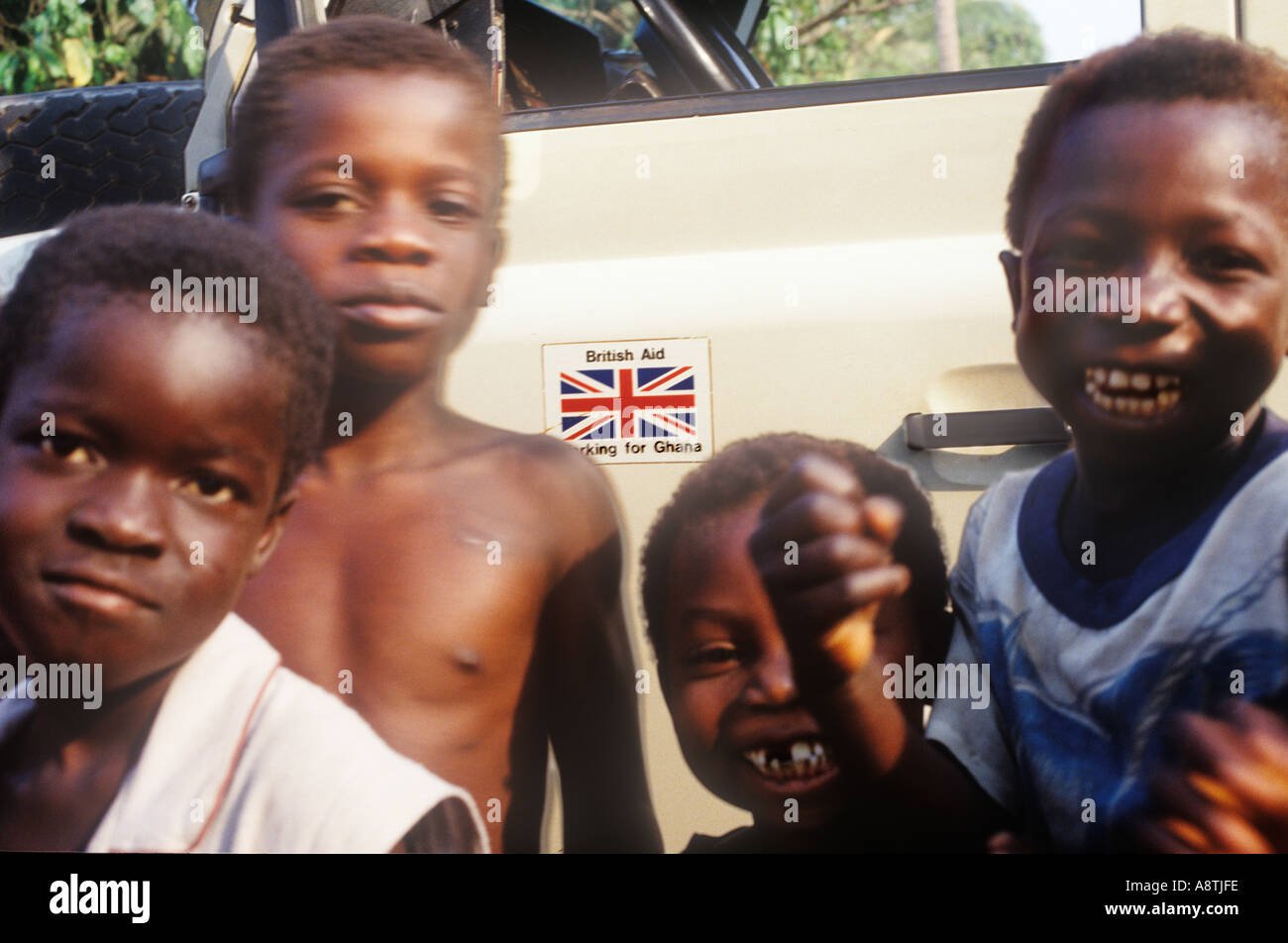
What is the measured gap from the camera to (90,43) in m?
3.84

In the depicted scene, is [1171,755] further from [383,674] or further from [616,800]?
[383,674]

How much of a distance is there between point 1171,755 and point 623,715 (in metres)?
0.79

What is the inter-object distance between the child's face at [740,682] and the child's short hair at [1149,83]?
622 millimetres

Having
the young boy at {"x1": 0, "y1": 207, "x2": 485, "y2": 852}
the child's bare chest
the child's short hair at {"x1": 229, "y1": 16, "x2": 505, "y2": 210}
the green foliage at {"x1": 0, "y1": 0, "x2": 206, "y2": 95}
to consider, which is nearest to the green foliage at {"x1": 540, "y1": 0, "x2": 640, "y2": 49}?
the child's short hair at {"x1": 229, "y1": 16, "x2": 505, "y2": 210}

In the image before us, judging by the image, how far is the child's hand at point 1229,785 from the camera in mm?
1637

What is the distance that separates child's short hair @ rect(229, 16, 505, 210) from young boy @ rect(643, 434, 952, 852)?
2.14ft

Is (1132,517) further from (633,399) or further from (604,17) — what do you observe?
(604,17)

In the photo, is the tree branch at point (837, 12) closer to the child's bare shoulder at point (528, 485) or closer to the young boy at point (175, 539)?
the child's bare shoulder at point (528, 485)

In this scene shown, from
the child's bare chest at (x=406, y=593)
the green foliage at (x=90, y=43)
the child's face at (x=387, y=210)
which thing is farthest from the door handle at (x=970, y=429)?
the green foliage at (x=90, y=43)

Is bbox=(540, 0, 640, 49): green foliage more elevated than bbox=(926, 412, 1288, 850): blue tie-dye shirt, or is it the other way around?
bbox=(540, 0, 640, 49): green foliage

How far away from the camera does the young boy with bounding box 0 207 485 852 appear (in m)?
1.83

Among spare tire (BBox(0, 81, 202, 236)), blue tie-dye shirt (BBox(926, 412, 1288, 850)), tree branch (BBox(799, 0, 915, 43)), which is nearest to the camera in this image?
blue tie-dye shirt (BBox(926, 412, 1288, 850))

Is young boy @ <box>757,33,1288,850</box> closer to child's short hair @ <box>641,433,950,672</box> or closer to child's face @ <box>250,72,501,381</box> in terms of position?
child's short hair @ <box>641,433,950,672</box>

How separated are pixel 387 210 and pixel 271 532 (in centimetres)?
53
